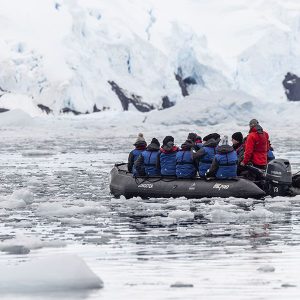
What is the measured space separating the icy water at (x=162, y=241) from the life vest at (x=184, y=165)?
0.63 metres

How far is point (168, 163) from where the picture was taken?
15922mm

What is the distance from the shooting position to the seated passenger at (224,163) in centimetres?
1509

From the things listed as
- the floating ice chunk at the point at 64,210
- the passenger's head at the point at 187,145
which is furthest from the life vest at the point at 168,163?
the floating ice chunk at the point at 64,210

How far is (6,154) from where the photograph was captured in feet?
107

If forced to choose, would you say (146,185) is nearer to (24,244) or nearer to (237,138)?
(237,138)

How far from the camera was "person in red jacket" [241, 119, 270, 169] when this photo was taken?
15742mm

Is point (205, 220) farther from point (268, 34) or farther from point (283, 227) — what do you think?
point (268, 34)

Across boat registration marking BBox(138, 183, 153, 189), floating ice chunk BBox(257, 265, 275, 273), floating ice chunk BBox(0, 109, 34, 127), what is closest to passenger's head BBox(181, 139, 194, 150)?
boat registration marking BBox(138, 183, 153, 189)

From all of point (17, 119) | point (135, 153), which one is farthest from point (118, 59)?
point (135, 153)

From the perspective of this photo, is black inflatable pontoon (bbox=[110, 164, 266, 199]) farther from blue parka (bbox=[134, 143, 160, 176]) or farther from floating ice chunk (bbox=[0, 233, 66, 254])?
floating ice chunk (bbox=[0, 233, 66, 254])

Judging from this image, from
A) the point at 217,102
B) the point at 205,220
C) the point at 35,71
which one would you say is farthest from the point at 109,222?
the point at 35,71

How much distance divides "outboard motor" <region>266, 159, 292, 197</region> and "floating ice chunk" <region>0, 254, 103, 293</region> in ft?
25.5

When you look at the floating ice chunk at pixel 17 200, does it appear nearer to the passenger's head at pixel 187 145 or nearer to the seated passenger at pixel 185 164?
the seated passenger at pixel 185 164

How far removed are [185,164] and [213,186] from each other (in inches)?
27.5
